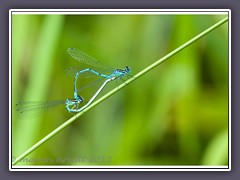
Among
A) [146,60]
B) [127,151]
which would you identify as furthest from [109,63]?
[127,151]

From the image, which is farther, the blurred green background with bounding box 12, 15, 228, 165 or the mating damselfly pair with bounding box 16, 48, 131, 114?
the blurred green background with bounding box 12, 15, 228, 165

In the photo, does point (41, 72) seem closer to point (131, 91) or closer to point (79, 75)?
point (79, 75)

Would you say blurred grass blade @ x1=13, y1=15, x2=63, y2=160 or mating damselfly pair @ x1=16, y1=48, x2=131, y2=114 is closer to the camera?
mating damselfly pair @ x1=16, y1=48, x2=131, y2=114

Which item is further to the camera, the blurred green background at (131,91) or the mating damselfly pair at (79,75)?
the blurred green background at (131,91)

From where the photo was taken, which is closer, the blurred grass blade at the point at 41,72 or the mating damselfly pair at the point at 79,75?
the mating damselfly pair at the point at 79,75
